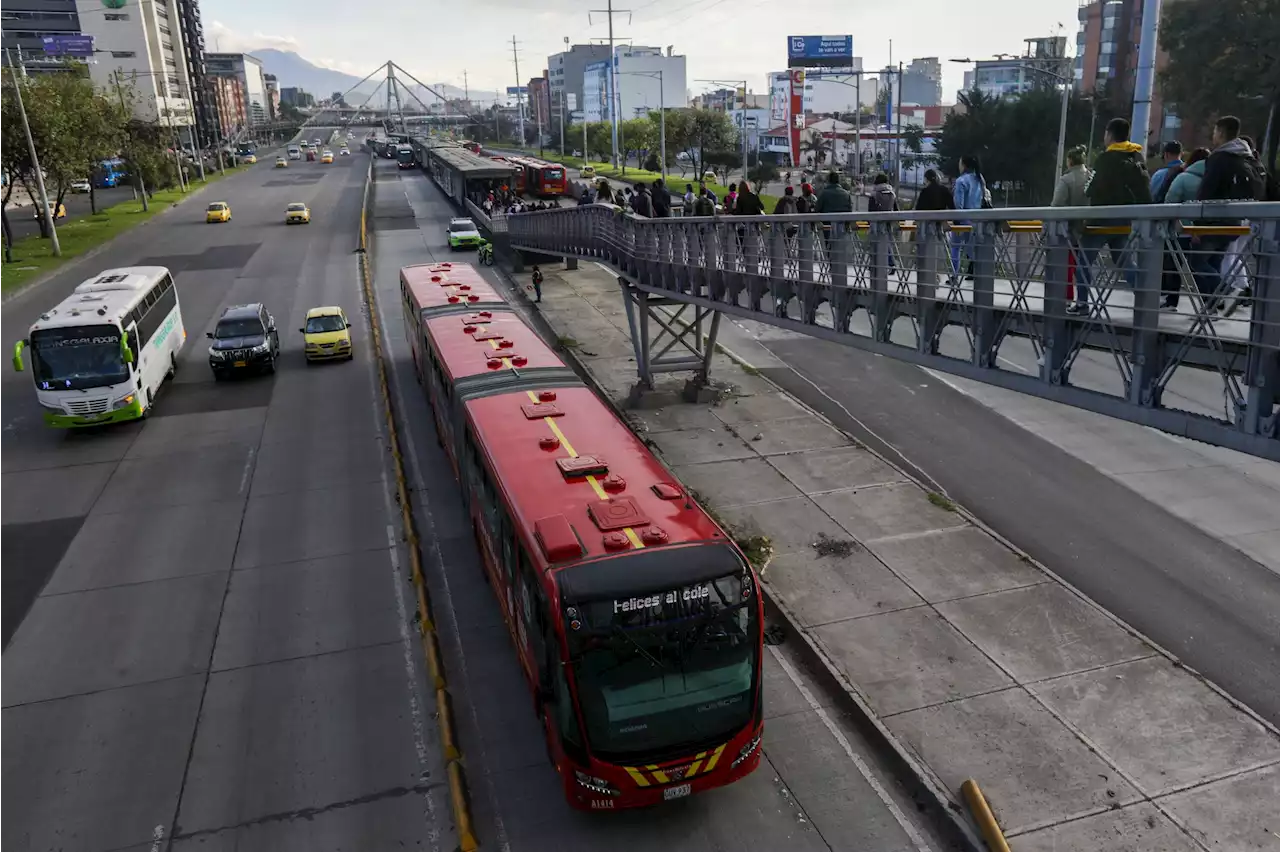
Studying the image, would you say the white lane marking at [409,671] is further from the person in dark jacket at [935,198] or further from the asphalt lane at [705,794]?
the person in dark jacket at [935,198]

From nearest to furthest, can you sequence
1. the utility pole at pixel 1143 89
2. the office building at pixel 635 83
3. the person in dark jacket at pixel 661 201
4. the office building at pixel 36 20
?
1. the utility pole at pixel 1143 89
2. the person in dark jacket at pixel 661 201
3. the office building at pixel 36 20
4. the office building at pixel 635 83

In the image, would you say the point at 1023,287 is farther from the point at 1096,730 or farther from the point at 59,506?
the point at 59,506

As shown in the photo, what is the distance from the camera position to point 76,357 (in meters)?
21.5

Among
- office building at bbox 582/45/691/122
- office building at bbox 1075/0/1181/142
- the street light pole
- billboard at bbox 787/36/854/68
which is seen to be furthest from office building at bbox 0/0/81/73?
office building at bbox 1075/0/1181/142

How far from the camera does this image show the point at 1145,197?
32.6 ft

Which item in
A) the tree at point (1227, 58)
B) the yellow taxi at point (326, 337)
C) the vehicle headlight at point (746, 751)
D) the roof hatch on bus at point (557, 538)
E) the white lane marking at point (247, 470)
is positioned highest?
the tree at point (1227, 58)

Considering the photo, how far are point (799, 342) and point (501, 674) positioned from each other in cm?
2120

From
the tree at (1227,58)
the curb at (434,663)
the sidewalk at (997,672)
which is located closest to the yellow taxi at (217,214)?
the curb at (434,663)

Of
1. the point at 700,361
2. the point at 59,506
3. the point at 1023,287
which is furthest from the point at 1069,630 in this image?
the point at 59,506

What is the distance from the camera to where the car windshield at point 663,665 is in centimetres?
883

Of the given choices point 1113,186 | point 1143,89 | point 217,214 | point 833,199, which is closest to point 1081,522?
point 833,199

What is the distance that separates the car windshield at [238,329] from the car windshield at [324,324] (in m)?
1.64

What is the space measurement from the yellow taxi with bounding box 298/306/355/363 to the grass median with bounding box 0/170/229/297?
61.1 feet

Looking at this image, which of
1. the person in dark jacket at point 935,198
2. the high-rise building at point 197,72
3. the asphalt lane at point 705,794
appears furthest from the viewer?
the high-rise building at point 197,72
